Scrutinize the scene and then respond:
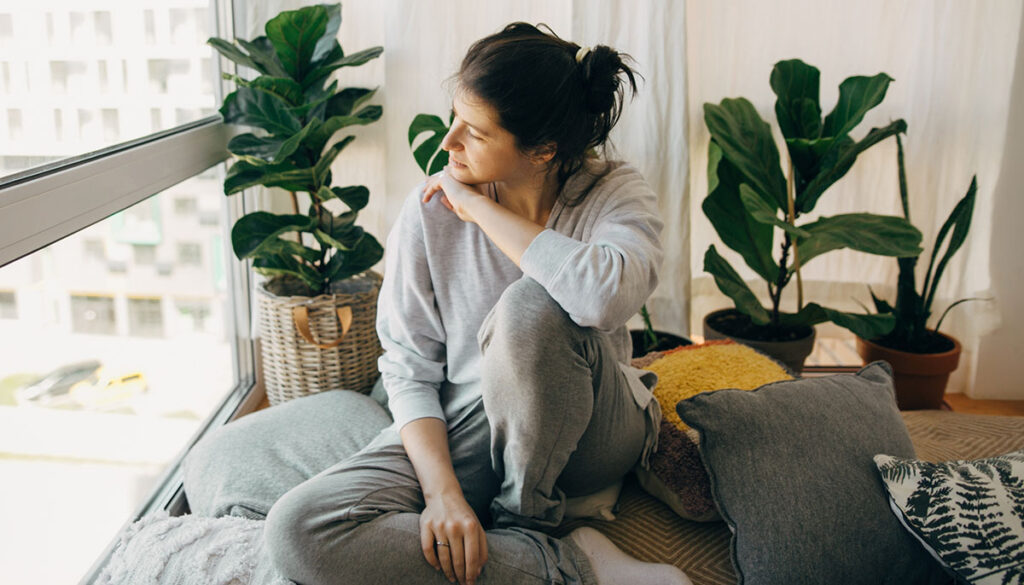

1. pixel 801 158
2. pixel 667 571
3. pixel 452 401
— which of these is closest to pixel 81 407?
pixel 452 401

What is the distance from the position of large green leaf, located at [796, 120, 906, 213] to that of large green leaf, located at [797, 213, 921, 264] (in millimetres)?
74

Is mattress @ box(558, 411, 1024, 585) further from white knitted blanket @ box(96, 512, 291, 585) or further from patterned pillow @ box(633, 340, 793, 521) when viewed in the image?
white knitted blanket @ box(96, 512, 291, 585)

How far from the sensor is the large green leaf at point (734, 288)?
1.97 metres

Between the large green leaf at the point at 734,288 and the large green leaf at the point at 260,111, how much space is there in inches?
40.6

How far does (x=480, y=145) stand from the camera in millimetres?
1267

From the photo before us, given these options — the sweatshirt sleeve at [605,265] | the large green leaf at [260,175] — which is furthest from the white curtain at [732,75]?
the sweatshirt sleeve at [605,265]

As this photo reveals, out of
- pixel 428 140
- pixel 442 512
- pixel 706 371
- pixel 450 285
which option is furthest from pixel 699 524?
pixel 428 140

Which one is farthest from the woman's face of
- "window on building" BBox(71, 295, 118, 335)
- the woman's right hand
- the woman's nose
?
"window on building" BBox(71, 295, 118, 335)

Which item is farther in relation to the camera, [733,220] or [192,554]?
[733,220]

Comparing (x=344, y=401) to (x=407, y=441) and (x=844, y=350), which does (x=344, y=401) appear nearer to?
(x=407, y=441)

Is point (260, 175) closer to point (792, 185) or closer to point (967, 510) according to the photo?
point (792, 185)

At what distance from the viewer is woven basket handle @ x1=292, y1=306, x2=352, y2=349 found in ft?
6.22

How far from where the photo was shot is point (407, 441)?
134 centimetres

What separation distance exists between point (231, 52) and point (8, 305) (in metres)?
0.81
